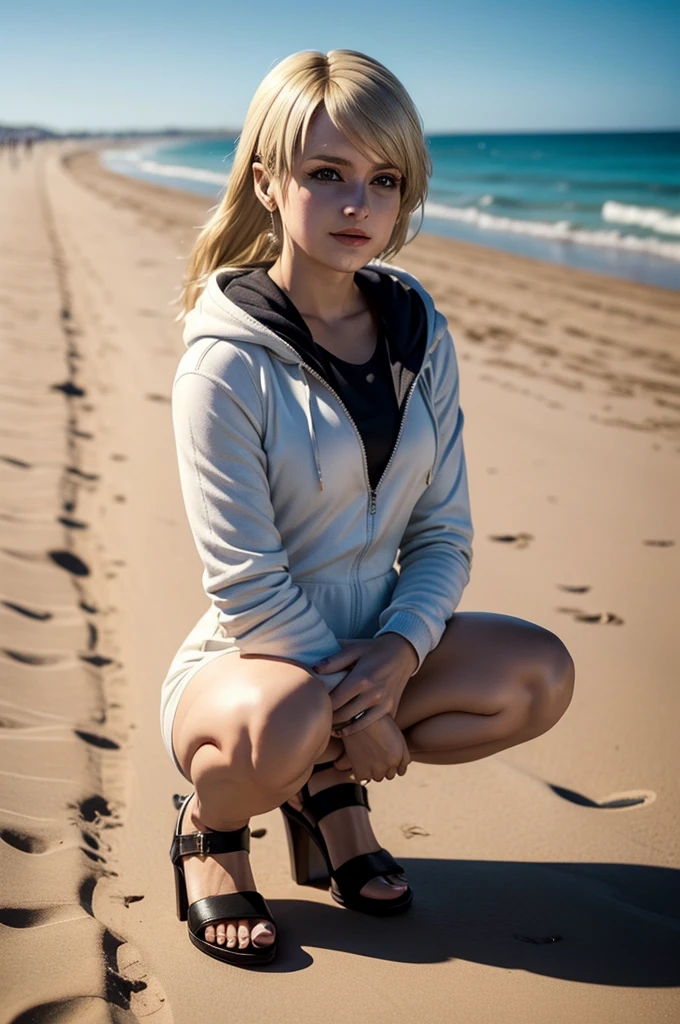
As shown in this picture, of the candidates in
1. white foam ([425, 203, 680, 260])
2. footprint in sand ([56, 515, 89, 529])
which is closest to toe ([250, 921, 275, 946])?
footprint in sand ([56, 515, 89, 529])

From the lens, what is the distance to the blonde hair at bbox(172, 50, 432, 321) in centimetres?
187

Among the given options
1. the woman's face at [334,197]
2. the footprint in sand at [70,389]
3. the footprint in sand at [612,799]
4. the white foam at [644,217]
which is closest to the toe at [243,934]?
the footprint in sand at [612,799]

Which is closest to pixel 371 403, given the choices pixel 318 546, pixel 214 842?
pixel 318 546

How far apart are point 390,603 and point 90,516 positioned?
2158mm

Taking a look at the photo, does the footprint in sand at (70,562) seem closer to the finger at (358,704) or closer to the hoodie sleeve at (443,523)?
the hoodie sleeve at (443,523)

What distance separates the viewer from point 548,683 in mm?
1981

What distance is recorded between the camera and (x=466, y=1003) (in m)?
1.68

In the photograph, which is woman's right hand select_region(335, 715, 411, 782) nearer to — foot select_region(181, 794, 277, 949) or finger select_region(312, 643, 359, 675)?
finger select_region(312, 643, 359, 675)

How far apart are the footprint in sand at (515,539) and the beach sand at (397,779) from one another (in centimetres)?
2

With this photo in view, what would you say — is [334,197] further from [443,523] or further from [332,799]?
[332,799]

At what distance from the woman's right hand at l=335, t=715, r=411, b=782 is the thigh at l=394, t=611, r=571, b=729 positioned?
0.13 metres

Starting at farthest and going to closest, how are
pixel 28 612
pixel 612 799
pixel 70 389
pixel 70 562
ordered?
pixel 70 389
pixel 70 562
pixel 28 612
pixel 612 799

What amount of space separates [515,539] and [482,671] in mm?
1990

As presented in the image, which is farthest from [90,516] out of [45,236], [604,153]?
[604,153]
